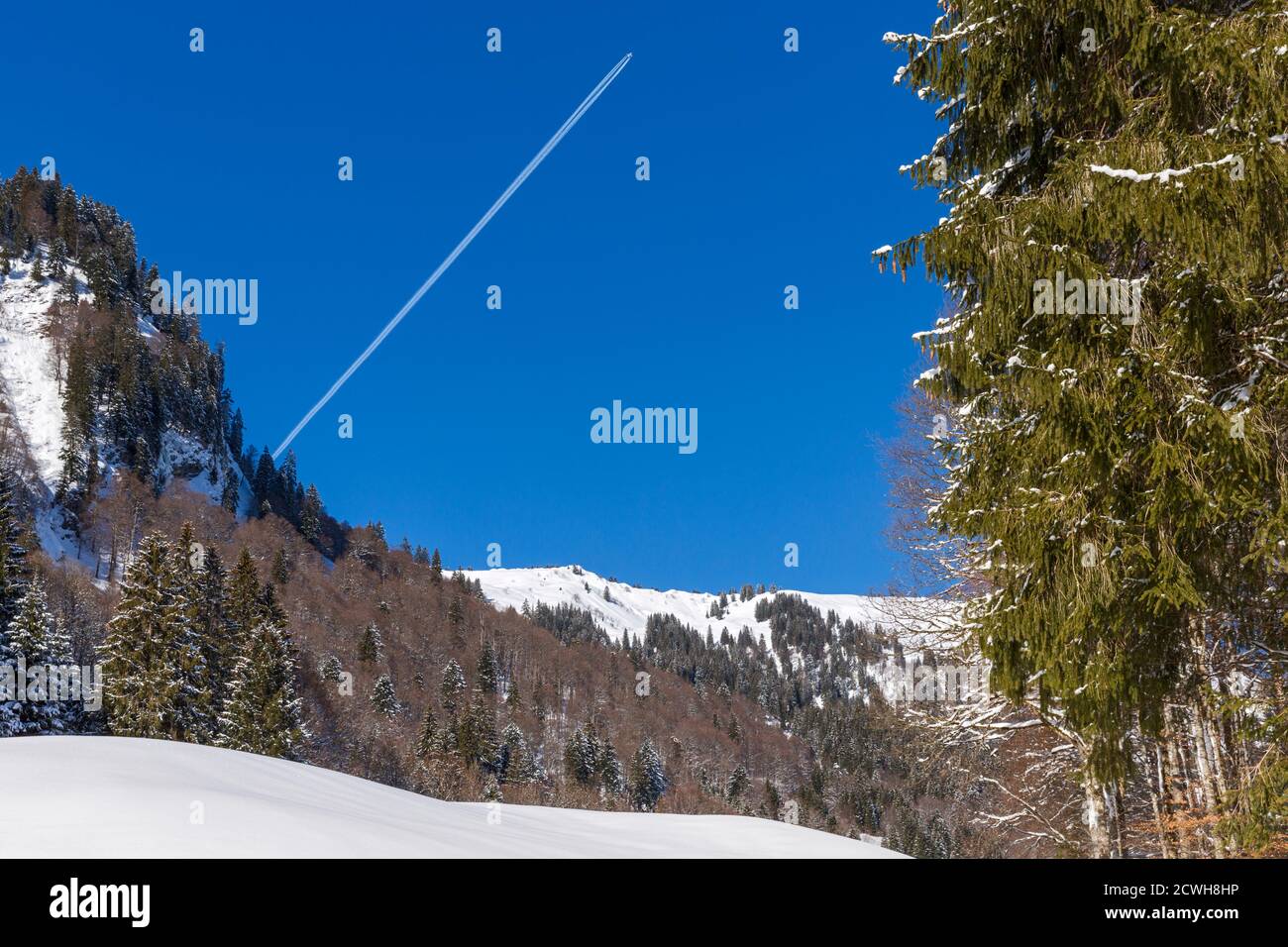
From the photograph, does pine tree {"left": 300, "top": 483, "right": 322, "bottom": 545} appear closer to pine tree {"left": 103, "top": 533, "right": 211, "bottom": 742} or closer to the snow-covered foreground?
pine tree {"left": 103, "top": 533, "right": 211, "bottom": 742}

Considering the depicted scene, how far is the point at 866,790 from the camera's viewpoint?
105188mm

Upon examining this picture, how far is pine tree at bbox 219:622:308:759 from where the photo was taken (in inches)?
1352

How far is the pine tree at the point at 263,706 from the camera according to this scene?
34.3 m

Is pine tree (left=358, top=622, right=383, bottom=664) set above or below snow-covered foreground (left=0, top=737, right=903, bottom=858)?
above

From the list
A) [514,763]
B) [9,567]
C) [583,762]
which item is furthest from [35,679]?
[583,762]

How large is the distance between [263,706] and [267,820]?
34996 mm

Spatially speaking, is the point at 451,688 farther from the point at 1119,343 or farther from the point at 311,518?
the point at 1119,343

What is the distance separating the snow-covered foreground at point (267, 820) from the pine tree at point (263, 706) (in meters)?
29.4

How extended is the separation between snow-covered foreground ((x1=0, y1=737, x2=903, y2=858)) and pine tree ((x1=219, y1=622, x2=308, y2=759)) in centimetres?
2943

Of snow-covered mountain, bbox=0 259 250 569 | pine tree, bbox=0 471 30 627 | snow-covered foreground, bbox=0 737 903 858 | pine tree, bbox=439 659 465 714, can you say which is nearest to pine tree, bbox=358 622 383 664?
pine tree, bbox=439 659 465 714

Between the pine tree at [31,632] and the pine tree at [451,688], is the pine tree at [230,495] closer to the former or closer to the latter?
the pine tree at [451,688]
